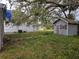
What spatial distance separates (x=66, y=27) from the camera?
1032 inches

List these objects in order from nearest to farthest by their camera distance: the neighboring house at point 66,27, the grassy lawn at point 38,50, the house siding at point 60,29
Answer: the grassy lawn at point 38,50
the neighboring house at point 66,27
the house siding at point 60,29

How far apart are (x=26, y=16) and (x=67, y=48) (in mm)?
4184

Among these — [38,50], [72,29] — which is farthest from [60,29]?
[38,50]

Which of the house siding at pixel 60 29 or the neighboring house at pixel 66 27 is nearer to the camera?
the neighboring house at pixel 66 27

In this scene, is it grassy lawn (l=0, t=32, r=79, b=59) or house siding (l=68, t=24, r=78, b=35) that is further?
house siding (l=68, t=24, r=78, b=35)

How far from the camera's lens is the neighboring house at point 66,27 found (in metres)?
25.9

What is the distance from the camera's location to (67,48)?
15859 millimetres

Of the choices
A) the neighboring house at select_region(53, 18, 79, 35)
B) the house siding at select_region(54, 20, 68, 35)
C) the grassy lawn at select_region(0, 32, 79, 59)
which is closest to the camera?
the grassy lawn at select_region(0, 32, 79, 59)

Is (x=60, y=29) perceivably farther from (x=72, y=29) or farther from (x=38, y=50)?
(x=38, y=50)

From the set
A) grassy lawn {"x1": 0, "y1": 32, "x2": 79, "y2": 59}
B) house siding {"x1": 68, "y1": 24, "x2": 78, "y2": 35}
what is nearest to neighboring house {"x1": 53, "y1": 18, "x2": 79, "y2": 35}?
house siding {"x1": 68, "y1": 24, "x2": 78, "y2": 35}

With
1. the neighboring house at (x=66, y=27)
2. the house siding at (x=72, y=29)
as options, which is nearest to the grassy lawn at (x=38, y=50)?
the neighboring house at (x=66, y=27)

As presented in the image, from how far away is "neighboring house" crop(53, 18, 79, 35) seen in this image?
2588 cm

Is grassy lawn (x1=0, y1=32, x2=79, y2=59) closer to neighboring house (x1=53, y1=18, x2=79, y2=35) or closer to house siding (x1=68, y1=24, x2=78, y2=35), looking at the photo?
neighboring house (x1=53, y1=18, x2=79, y2=35)

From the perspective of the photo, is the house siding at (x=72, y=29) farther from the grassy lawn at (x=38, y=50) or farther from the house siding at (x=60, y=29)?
the grassy lawn at (x=38, y=50)
